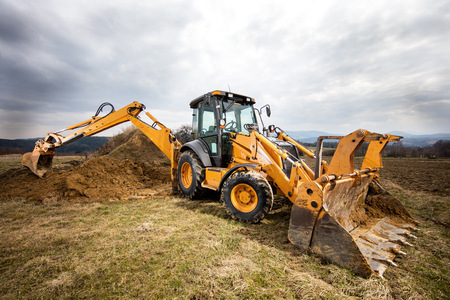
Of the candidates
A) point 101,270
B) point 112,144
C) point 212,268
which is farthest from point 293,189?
point 112,144

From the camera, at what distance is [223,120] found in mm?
5543

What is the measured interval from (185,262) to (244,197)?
188 cm

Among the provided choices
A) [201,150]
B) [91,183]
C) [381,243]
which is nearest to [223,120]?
[201,150]

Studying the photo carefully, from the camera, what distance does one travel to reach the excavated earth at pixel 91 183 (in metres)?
6.41

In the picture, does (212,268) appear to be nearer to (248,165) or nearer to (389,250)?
(248,165)

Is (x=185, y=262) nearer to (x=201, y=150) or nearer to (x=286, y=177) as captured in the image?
(x=286, y=177)

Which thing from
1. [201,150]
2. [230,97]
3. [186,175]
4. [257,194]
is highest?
[230,97]

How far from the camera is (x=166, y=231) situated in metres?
3.98

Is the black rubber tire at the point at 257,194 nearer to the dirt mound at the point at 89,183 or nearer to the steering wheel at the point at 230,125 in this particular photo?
the steering wheel at the point at 230,125

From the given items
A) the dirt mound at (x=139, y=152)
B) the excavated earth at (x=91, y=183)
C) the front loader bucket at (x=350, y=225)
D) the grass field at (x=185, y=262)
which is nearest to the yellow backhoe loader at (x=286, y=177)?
the front loader bucket at (x=350, y=225)

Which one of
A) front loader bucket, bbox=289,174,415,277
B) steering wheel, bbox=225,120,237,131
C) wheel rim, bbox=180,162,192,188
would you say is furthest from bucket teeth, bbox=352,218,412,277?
wheel rim, bbox=180,162,192,188

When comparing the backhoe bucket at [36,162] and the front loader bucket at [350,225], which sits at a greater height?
the backhoe bucket at [36,162]

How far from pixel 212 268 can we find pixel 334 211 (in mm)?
2233

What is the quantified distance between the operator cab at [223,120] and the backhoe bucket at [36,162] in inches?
226
